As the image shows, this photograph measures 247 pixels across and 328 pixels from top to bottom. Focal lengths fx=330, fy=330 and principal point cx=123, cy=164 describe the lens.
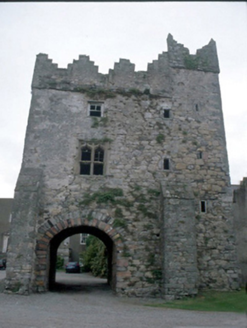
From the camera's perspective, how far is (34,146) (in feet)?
48.7

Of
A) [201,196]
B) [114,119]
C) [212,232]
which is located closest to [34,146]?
[114,119]

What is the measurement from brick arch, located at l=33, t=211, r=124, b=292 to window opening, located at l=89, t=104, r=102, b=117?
482 centimetres

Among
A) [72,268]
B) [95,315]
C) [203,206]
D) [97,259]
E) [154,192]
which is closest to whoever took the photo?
[95,315]

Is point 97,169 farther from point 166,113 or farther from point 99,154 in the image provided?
point 166,113

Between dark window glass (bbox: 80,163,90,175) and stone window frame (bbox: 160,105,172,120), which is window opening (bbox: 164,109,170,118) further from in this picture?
dark window glass (bbox: 80,163,90,175)

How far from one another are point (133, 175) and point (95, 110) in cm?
372

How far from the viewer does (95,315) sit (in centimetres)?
A: 933

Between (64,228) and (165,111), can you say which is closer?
(64,228)

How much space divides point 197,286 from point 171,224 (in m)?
2.63

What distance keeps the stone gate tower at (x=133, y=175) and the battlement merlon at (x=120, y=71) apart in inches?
2.1

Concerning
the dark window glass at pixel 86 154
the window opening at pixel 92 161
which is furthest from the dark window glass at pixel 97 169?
the dark window glass at pixel 86 154

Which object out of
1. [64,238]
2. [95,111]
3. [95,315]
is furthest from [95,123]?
[95,315]

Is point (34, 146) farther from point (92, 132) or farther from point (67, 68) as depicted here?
point (67, 68)

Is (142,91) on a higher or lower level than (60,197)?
higher
